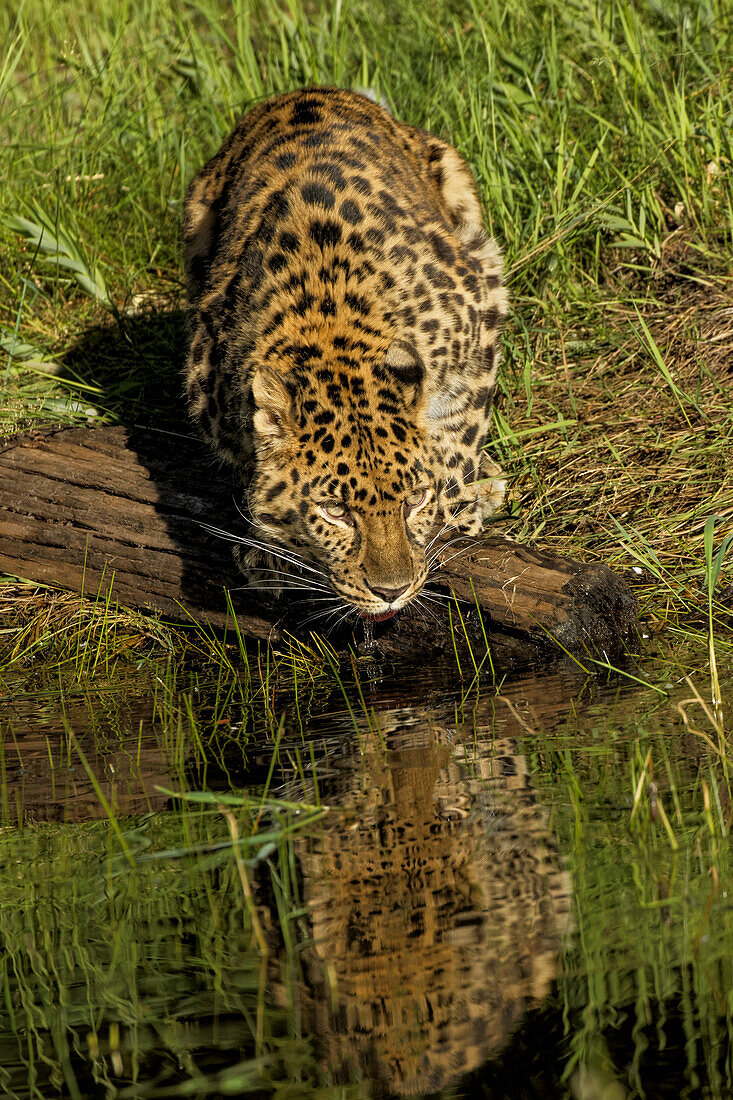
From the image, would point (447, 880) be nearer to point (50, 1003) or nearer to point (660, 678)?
point (50, 1003)

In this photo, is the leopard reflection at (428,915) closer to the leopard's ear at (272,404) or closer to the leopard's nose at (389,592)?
the leopard's nose at (389,592)

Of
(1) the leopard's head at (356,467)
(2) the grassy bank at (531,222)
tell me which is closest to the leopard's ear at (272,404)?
(1) the leopard's head at (356,467)

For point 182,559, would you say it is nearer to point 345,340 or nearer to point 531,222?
point 345,340

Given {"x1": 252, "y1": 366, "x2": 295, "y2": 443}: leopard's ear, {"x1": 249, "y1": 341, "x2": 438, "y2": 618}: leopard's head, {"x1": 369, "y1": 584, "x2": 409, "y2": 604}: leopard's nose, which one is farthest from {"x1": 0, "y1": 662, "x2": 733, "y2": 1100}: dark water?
{"x1": 252, "y1": 366, "x2": 295, "y2": 443}: leopard's ear

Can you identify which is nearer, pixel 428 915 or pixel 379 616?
pixel 428 915

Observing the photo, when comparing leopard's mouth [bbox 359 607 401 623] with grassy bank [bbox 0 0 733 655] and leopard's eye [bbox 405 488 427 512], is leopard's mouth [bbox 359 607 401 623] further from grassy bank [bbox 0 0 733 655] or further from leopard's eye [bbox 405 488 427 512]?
grassy bank [bbox 0 0 733 655]

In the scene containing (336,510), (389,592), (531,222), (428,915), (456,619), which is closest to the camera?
(428,915)

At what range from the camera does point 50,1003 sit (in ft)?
9.37

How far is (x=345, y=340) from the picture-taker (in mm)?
5270

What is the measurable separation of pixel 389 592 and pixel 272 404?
37.0 inches

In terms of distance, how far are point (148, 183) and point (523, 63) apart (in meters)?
2.75

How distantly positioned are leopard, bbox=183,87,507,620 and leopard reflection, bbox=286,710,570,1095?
128 cm

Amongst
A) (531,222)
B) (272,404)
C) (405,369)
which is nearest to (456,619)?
(405,369)

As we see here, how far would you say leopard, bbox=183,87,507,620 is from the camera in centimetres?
508
